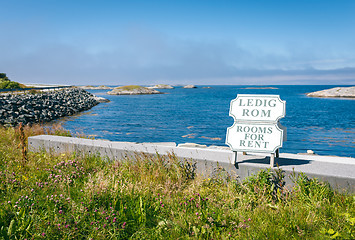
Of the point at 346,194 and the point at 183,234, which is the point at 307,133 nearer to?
the point at 346,194

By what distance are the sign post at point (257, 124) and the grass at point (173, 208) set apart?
0.63m

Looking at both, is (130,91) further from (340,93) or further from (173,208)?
(173,208)

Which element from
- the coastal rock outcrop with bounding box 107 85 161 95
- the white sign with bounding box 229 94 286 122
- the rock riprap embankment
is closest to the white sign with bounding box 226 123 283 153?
the white sign with bounding box 229 94 286 122

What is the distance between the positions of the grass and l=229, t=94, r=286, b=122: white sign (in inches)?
45.3

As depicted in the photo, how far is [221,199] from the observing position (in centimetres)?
456


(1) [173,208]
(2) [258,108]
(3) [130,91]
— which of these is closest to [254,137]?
(2) [258,108]

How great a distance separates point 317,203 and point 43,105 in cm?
3078

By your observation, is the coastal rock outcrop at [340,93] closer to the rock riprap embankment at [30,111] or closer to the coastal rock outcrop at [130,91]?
the coastal rock outcrop at [130,91]

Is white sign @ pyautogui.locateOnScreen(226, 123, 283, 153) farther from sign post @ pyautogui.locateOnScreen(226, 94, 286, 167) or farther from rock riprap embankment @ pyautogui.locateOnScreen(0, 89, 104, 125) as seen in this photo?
rock riprap embankment @ pyautogui.locateOnScreen(0, 89, 104, 125)

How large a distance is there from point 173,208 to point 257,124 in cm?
248

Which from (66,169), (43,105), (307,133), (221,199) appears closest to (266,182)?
(221,199)

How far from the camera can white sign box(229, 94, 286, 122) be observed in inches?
213

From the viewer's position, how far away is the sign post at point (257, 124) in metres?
5.34

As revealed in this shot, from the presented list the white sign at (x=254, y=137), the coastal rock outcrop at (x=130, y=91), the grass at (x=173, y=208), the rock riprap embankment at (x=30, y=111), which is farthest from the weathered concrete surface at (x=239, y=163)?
the coastal rock outcrop at (x=130, y=91)
